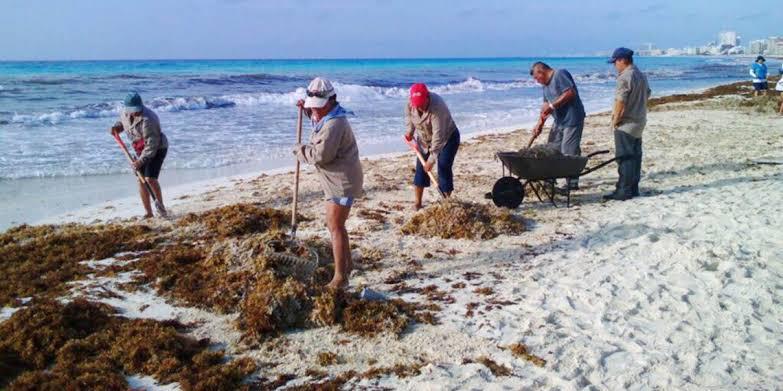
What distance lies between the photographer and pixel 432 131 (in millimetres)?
6230

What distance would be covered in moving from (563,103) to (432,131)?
1.93 meters

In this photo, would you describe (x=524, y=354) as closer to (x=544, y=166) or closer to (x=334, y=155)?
(x=334, y=155)

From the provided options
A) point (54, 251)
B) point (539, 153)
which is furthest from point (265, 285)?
point (539, 153)

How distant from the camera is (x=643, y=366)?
3.43 m

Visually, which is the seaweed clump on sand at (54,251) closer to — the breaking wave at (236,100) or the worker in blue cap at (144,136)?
the worker in blue cap at (144,136)

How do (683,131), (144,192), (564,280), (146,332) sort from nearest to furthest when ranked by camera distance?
(146,332) → (564,280) → (144,192) → (683,131)

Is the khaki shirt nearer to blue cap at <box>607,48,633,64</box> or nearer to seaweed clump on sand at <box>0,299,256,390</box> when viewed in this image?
seaweed clump on sand at <box>0,299,256,390</box>

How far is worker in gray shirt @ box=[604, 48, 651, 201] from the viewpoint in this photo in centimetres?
658

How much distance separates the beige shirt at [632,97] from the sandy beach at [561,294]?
0.97 meters

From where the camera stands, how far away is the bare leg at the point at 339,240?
14.5 ft

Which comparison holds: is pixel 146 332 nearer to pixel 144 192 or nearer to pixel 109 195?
pixel 144 192

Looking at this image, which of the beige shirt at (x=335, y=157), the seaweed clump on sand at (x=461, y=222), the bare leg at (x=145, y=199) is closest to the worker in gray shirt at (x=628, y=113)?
the seaweed clump on sand at (x=461, y=222)

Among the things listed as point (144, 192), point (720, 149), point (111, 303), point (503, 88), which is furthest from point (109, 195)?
point (503, 88)

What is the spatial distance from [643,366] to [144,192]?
5688 millimetres
